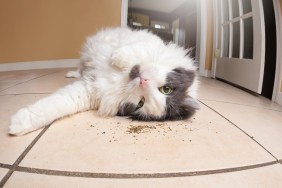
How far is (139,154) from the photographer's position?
655mm

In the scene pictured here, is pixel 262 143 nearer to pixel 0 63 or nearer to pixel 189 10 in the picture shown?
pixel 0 63

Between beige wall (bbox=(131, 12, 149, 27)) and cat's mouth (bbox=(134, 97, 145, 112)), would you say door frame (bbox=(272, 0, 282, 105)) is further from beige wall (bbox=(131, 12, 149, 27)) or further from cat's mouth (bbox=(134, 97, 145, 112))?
beige wall (bbox=(131, 12, 149, 27))

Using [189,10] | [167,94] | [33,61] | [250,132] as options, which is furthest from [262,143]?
[189,10]

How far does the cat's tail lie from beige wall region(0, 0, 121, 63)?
6.73ft

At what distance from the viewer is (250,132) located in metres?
0.92

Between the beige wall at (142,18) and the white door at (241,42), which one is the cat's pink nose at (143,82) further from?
the beige wall at (142,18)

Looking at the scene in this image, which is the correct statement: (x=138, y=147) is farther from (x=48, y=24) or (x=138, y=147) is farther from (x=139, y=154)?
(x=48, y=24)

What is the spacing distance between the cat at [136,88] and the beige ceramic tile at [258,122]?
25cm

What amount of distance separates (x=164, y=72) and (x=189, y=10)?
216 inches

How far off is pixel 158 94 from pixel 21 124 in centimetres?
49

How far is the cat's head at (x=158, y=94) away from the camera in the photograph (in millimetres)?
882

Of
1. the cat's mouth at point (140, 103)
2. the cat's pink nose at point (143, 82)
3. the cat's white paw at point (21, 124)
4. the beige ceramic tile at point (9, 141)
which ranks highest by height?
the cat's pink nose at point (143, 82)

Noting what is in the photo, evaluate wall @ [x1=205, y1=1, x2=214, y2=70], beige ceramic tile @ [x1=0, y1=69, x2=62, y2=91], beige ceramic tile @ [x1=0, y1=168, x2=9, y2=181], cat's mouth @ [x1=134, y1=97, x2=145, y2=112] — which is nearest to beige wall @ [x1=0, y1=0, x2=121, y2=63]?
beige ceramic tile @ [x1=0, y1=69, x2=62, y2=91]

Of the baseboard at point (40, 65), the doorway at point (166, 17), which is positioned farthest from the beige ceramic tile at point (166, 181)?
the doorway at point (166, 17)
